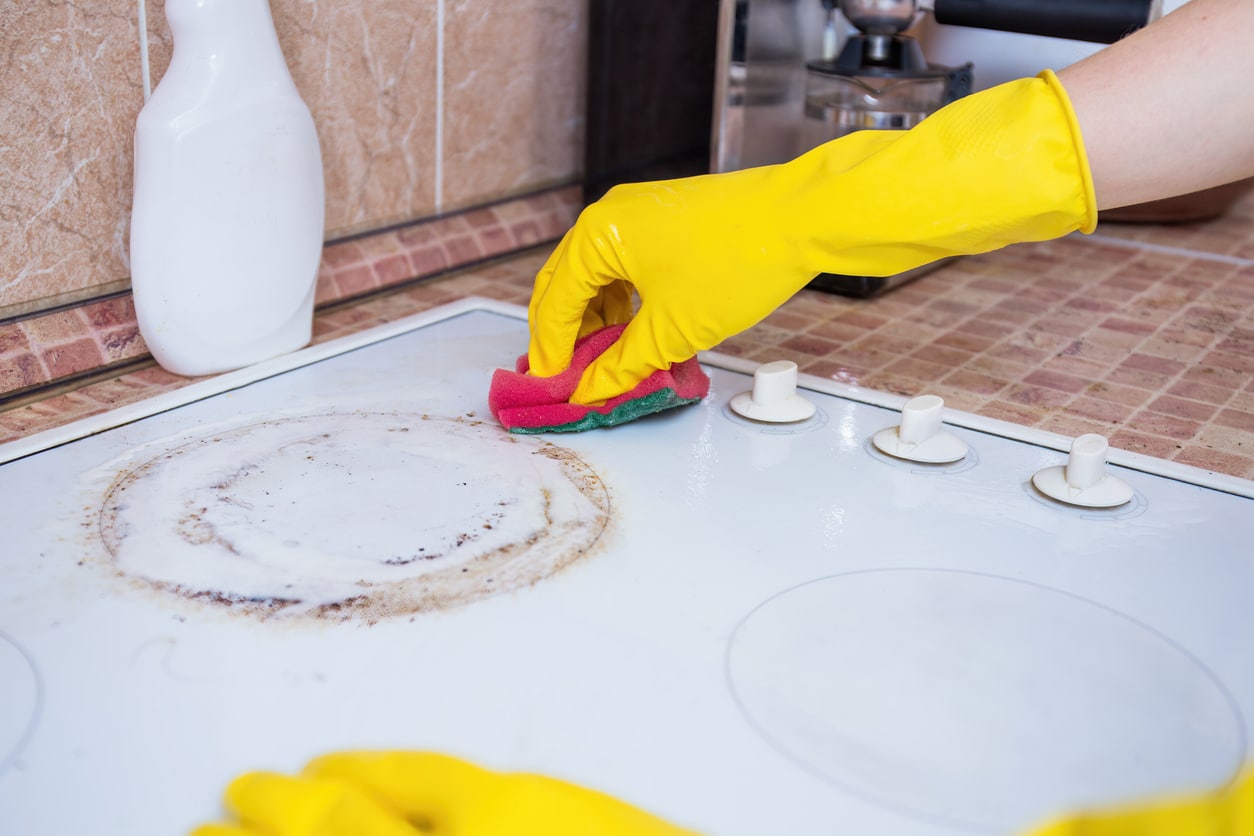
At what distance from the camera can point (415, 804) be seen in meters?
0.53

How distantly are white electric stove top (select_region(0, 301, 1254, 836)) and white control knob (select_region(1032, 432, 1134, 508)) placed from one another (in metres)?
0.01

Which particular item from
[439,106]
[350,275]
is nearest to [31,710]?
[350,275]

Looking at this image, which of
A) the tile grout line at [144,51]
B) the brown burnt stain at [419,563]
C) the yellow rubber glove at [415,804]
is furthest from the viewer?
the tile grout line at [144,51]

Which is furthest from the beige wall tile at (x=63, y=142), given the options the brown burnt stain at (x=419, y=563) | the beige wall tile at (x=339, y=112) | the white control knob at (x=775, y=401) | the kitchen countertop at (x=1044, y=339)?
the white control knob at (x=775, y=401)

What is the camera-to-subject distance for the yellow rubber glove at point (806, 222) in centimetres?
75

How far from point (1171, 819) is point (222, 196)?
0.81m

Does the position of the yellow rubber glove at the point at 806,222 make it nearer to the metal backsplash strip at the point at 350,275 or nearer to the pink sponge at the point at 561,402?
the pink sponge at the point at 561,402

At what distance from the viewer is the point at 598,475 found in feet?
2.81

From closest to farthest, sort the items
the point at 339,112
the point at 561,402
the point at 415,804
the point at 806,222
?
the point at 415,804, the point at 806,222, the point at 561,402, the point at 339,112

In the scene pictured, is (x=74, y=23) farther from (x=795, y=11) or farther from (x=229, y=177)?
(x=795, y=11)

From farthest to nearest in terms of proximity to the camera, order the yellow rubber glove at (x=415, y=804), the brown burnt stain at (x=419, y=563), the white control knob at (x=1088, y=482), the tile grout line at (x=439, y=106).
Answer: the tile grout line at (x=439, y=106) < the white control knob at (x=1088, y=482) < the brown burnt stain at (x=419, y=563) < the yellow rubber glove at (x=415, y=804)

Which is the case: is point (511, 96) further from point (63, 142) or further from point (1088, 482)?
point (1088, 482)

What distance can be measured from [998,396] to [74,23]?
84 cm

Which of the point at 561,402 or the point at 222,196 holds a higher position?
the point at 222,196
